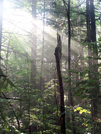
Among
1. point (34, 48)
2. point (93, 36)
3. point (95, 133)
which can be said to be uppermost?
point (93, 36)

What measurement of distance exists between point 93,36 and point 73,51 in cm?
600

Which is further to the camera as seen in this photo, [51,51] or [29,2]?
[51,51]

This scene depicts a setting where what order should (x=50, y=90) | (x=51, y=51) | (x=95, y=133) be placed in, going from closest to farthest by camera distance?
(x=95, y=133) < (x=50, y=90) < (x=51, y=51)

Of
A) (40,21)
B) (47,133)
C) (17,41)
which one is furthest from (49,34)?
(47,133)

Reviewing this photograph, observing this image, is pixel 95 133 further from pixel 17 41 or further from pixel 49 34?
pixel 49 34

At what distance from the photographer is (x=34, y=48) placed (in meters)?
10.4

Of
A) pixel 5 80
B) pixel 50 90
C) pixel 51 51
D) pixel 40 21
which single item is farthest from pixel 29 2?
pixel 5 80

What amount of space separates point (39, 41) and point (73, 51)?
5049 millimetres

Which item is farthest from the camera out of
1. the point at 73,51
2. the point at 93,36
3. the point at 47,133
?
the point at 73,51

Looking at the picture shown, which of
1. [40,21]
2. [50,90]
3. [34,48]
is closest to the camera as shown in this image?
[50,90]

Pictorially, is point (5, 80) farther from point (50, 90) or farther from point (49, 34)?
point (49, 34)

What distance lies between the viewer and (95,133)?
398 centimetres

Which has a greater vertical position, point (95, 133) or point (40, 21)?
point (40, 21)

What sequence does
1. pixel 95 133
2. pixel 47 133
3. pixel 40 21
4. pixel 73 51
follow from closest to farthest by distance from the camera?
pixel 95 133, pixel 47 133, pixel 40 21, pixel 73 51
